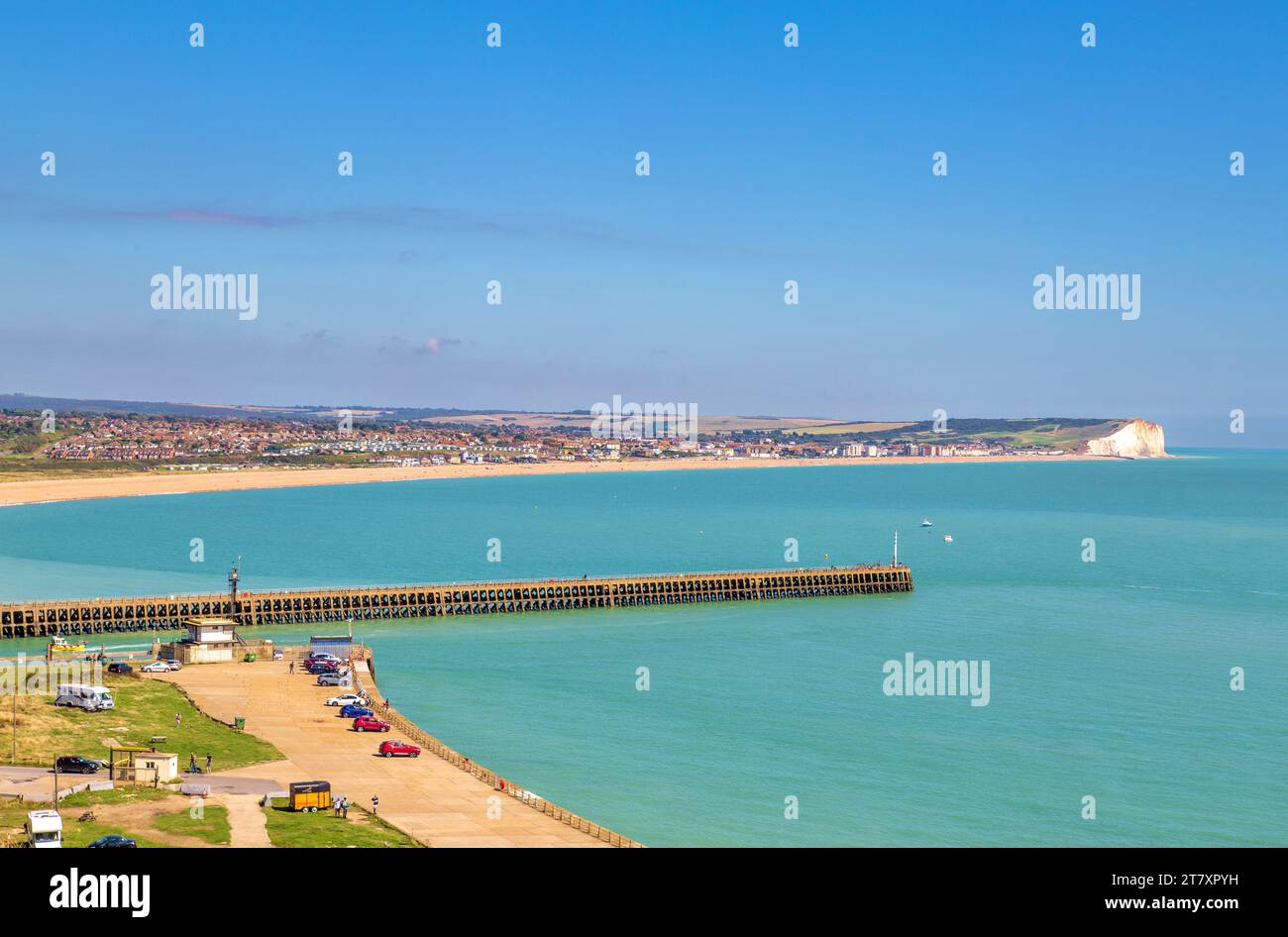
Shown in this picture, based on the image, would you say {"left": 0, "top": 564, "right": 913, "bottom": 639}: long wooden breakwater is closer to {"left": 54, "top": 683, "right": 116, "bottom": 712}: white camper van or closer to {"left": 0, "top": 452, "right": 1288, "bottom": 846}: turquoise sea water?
{"left": 0, "top": 452, "right": 1288, "bottom": 846}: turquoise sea water

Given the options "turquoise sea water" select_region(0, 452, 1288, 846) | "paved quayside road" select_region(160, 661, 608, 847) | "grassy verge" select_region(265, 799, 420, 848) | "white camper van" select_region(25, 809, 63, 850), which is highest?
"white camper van" select_region(25, 809, 63, 850)

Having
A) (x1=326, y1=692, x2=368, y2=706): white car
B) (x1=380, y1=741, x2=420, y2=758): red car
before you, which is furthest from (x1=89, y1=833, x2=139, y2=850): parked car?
(x1=326, y1=692, x2=368, y2=706): white car

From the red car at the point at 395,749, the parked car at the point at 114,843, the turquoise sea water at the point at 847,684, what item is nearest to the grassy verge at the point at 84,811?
the parked car at the point at 114,843
